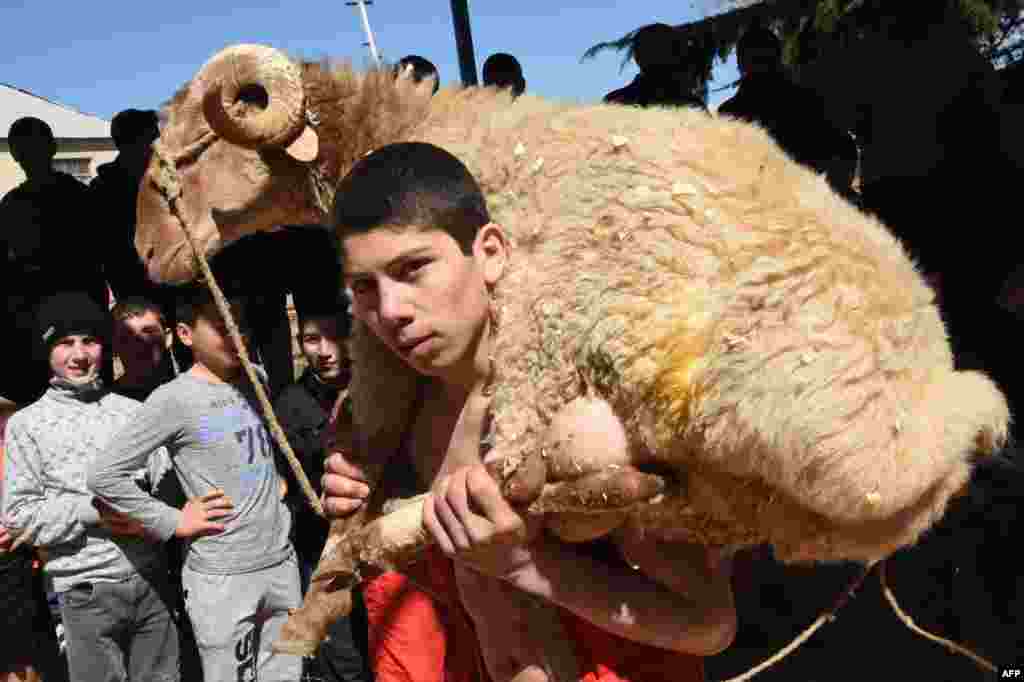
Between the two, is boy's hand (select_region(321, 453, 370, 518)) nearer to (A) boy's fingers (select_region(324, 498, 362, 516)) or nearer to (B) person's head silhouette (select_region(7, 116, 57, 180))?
(A) boy's fingers (select_region(324, 498, 362, 516))

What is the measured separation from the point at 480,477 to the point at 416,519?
0.73ft

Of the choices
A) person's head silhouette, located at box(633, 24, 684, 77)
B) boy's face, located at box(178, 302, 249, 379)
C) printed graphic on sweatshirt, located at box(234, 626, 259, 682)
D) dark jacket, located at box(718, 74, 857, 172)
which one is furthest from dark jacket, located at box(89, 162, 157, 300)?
dark jacket, located at box(718, 74, 857, 172)

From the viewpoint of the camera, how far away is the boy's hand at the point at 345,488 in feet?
7.04

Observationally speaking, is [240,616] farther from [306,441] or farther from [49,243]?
[49,243]

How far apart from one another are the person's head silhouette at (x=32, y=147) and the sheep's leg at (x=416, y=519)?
5.07 metres

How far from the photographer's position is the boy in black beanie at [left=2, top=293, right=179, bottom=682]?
3857 mm

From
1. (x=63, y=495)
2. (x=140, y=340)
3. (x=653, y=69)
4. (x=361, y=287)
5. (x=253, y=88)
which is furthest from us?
(x=653, y=69)

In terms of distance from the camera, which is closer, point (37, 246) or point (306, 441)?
point (306, 441)

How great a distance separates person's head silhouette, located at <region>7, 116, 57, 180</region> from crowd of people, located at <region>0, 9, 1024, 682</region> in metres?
0.99

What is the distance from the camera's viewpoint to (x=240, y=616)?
369cm

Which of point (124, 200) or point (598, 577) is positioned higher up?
point (124, 200)

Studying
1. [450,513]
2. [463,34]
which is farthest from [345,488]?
[463,34]

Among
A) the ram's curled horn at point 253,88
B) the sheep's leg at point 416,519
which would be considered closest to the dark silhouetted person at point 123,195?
the ram's curled horn at point 253,88

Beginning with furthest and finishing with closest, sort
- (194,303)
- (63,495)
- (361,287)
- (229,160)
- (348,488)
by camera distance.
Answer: (63,495)
(194,303)
(229,160)
(348,488)
(361,287)
